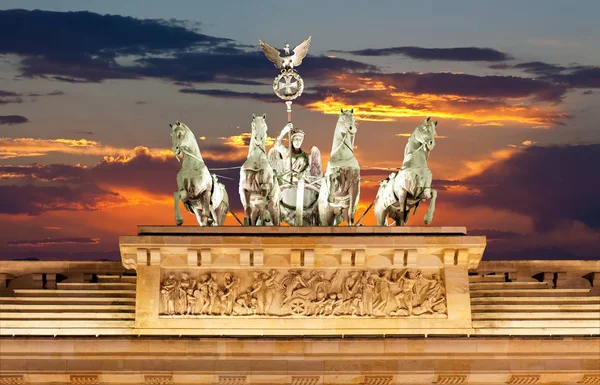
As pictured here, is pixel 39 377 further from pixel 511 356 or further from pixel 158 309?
pixel 511 356

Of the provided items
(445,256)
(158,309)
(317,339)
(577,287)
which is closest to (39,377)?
(158,309)

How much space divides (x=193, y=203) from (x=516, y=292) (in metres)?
6.22

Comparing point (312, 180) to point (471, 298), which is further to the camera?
point (312, 180)

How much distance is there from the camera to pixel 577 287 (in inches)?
1735

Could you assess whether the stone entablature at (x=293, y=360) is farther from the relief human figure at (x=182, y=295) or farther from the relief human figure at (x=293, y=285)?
the relief human figure at (x=293, y=285)

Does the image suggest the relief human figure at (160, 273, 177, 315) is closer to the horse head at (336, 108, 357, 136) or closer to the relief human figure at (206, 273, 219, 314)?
the relief human figure at (206, 273, 219, 314)

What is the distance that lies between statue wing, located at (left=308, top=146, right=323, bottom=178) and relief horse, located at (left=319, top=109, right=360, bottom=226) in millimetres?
2797

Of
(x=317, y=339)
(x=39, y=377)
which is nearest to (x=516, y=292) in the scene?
(x=317, y=339)

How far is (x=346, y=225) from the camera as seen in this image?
43.6 meters

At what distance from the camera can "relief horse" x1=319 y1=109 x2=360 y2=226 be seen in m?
42.8

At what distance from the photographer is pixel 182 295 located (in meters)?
41.9

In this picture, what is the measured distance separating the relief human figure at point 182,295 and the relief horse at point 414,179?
13.8 ft

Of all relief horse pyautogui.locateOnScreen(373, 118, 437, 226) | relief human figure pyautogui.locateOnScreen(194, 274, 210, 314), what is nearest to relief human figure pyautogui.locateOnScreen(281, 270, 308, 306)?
relief human figure pyautogui.locateOnScreen(194, 274, 210, 314)

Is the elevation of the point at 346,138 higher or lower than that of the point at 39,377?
higher
